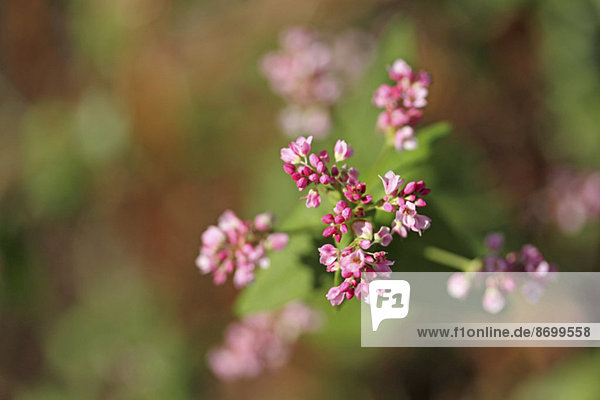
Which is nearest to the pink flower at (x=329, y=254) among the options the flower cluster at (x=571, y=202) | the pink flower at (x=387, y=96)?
the pink flower at (x=387, y=96)

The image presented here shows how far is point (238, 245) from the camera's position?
2.56 metres

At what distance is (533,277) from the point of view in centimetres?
256

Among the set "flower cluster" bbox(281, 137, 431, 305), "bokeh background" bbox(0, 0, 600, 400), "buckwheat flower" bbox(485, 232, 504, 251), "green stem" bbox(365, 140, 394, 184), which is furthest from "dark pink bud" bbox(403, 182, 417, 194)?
"bokeh background" bbox(0, 0, 600, 400)

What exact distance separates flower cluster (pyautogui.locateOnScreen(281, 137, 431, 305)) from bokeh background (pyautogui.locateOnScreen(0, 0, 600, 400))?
2.09 meters

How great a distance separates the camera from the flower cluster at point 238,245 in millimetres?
2531

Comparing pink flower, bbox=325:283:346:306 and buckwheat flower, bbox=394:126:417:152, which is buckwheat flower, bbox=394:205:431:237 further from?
buckwheat flower, bbox=394:126:417:152

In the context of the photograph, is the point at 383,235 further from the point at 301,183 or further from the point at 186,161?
the point at 186,161

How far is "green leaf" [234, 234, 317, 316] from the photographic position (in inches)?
101

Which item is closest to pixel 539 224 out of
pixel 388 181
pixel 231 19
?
pixel 388 181

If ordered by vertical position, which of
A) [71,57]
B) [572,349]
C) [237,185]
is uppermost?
[71,57]

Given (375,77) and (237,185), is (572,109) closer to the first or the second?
(375,77)

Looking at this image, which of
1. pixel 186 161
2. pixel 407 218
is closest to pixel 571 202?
pixel 407 218

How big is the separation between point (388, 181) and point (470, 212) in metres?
1.20

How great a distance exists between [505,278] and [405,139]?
799mm
